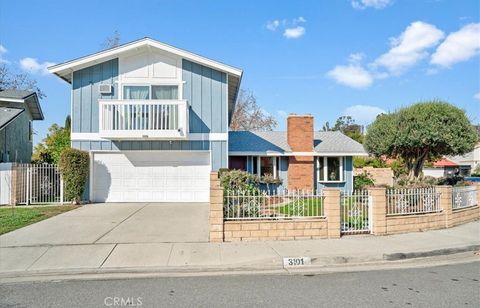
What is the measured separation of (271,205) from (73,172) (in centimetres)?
934

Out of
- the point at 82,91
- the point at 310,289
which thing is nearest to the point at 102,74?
the point at 82,91

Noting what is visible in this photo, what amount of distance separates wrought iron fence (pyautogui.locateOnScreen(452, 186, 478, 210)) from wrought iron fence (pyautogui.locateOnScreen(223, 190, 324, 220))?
17.0 feet

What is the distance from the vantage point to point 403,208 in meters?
10.1

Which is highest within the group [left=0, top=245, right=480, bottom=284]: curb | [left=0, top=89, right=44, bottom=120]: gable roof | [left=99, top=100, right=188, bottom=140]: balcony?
[left=0, top=89, right=44, bottom=120]: gable roof

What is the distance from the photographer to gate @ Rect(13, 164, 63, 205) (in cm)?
1500

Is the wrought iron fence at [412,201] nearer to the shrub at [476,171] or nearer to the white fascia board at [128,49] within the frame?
the white fascia board at [128,49]

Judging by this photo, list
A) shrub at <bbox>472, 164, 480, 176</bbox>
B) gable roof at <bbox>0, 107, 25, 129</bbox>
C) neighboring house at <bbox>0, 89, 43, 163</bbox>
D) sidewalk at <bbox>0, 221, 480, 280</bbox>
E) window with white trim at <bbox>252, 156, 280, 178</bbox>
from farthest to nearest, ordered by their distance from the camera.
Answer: shrub at <bbox>472, 164, 480, 176</bbox> < window with white trim at <bbox>252, 156, 280, 178</bbox> < neighboring house at <bbox>0, 89, 43, 163</bbox> < gable roof at <bbox>0, 107, 25, 129</bbox> < sidewalk at <bbox>0, 221, 480, 280</bbox>

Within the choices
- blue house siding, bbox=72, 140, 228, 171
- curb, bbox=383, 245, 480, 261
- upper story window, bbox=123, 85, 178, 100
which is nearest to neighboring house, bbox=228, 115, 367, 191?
blue house siding, bbox=72, 140, 228, 171

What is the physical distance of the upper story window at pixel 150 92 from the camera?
52.4ft

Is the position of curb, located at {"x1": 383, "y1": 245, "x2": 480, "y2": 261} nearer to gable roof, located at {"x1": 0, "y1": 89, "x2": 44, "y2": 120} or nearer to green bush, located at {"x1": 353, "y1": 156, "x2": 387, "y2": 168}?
gable roof, located at {"x1": 0, "y1": 89, "x2": 44, "y2": 120}

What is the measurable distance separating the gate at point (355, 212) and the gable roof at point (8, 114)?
1711 cm

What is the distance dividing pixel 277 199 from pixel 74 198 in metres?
9.57

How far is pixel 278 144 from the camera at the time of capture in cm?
2048

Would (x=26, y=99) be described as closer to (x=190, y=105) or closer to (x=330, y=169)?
(x=190, y=105)
